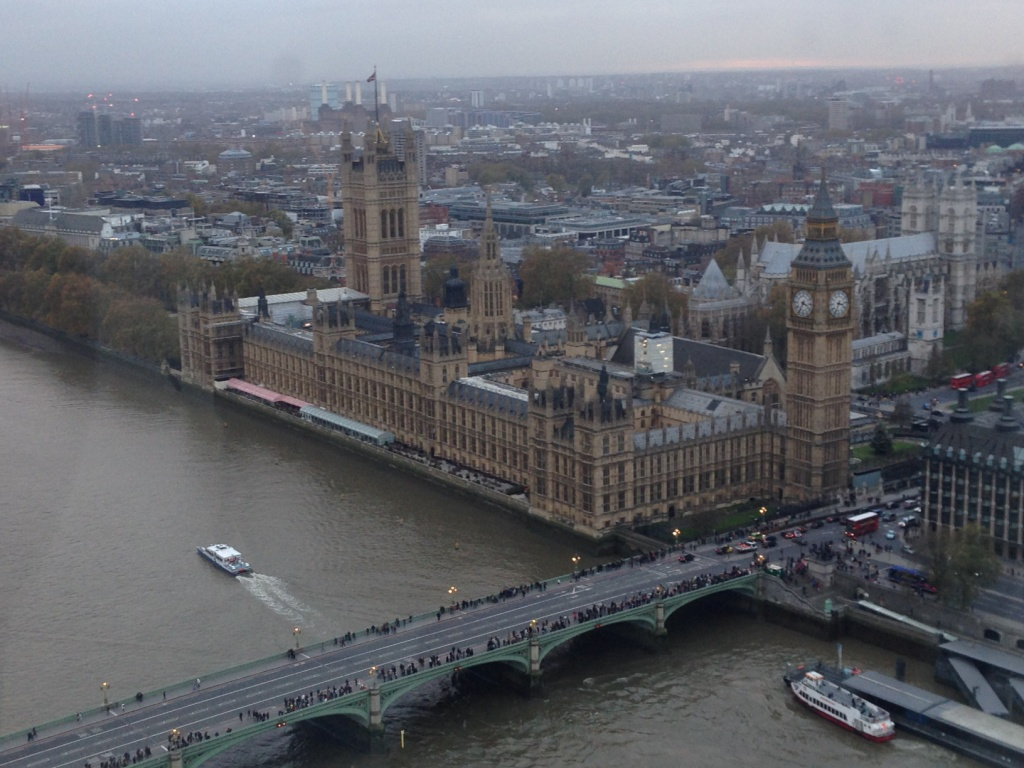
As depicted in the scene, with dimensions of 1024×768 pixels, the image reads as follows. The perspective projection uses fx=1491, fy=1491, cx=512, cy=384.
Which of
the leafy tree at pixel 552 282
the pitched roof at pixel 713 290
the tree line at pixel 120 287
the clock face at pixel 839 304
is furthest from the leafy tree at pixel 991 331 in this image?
the tree line at pixel 120 287

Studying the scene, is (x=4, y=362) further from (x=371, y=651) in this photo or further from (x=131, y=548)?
(x=371, y=651)

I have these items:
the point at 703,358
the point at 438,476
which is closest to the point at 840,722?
the point at 438,476

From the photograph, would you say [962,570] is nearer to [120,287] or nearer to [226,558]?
[226,558]

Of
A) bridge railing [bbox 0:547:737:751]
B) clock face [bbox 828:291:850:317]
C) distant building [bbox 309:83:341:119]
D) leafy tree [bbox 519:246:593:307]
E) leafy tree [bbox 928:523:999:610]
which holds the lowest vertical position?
bridge railing [bbox 0:547:737:751]

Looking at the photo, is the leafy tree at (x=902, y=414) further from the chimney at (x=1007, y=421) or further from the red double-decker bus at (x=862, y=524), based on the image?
the chimney at (x=1007, y=421)

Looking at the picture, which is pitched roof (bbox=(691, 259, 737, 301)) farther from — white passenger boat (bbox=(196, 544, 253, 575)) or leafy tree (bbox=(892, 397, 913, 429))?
white passenger boat (bbox=(196, 544, 253, 575))

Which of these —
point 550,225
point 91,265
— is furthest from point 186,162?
point 91,265

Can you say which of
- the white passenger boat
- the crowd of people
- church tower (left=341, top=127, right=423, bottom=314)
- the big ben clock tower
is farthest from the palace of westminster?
the crowd of people
